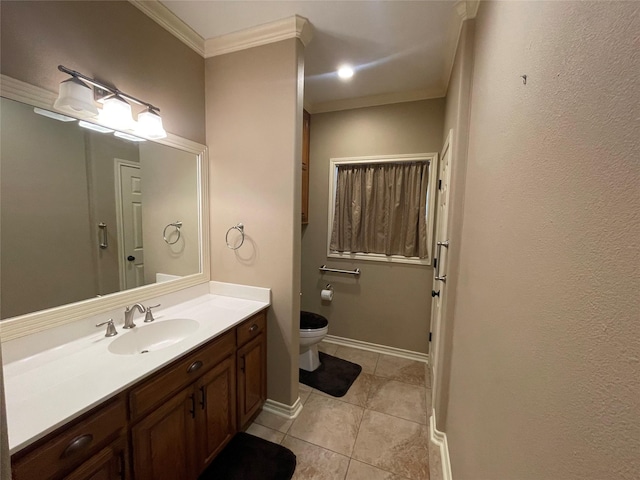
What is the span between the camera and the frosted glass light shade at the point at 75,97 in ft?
3.79

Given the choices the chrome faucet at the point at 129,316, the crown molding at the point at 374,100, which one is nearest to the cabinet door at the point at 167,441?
the chrome faucet at the point at 129,316

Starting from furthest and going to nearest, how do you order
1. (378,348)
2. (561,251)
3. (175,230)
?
(378,348)
(175,230)
(561,251)

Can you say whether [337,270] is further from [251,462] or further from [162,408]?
[162,408]

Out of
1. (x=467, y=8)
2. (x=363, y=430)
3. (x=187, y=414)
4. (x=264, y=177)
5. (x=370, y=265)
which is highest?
(x=467, y=8)

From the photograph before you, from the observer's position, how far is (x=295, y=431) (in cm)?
182

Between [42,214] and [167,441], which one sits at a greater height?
[42,214]

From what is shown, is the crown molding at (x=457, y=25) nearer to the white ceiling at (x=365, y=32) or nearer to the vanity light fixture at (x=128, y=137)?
the white ceiling at (x=365, y=32)

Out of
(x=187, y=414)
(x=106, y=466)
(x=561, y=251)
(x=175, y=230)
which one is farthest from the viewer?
(x=175, y=230)

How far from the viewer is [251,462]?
1.55 meters

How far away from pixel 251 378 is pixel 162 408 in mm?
698

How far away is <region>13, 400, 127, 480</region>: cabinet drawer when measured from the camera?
75cm

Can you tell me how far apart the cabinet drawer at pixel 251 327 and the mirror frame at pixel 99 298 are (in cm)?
56

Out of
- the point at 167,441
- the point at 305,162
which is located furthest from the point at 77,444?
the point at 305,162

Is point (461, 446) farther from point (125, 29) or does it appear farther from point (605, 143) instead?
point (125, 29)
